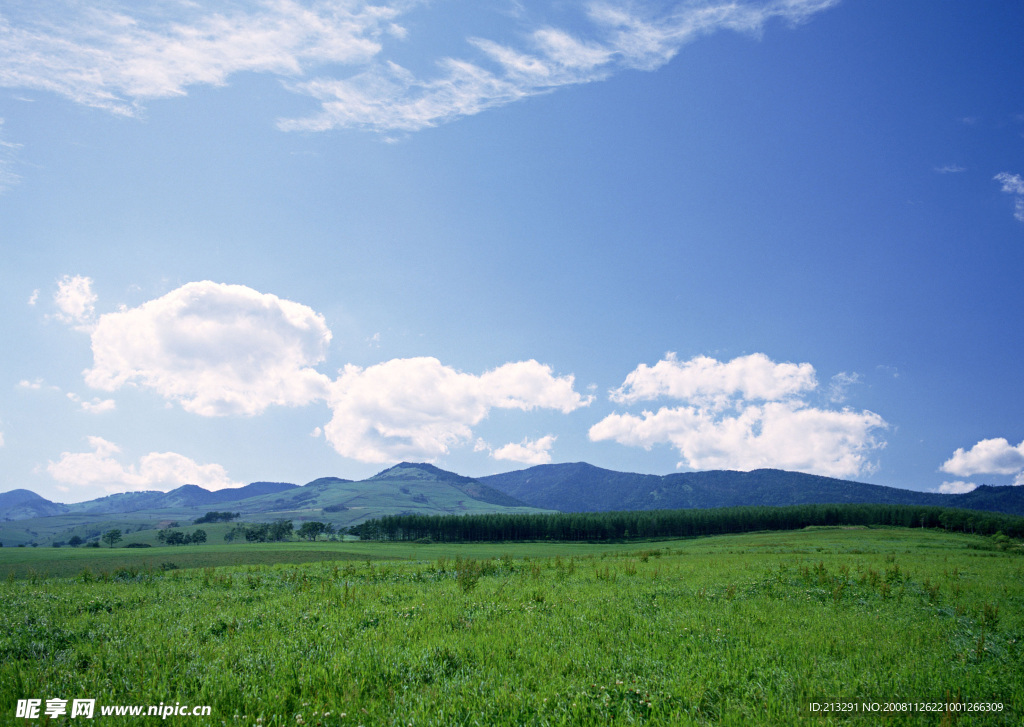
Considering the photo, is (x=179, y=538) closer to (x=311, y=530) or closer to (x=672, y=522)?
(x=311, y=530)

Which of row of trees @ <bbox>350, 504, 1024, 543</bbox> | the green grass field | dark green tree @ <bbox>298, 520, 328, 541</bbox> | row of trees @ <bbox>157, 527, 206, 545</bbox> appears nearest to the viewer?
the green grass field

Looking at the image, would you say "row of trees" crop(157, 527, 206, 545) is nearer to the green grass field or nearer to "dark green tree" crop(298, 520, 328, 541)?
"dark green tree" crop(298, 520, 328, 541)

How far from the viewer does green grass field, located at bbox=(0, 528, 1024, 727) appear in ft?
24.7

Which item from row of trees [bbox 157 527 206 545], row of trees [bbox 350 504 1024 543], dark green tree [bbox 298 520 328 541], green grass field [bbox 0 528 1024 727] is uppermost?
green grass field [bbox 0 528 1024 727]

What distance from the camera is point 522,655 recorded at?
31.5 ft

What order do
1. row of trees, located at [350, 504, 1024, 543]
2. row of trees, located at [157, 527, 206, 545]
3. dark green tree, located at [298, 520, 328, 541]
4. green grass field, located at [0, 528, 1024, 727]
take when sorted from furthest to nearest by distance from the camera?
dark green tree, located at [298, 520, 328, 541], row of trees, located at [157, 527, 206, 545], row of trees, located at [350, 504, 1024, 543], green grass field, located at [0, 528, 1024, 727]

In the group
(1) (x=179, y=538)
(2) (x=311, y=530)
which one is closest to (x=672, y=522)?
(2) (x=311, y=530)

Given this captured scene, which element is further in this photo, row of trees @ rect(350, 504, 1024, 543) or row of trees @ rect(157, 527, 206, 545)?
row of trees @ rect(157, 527, 206, 545)

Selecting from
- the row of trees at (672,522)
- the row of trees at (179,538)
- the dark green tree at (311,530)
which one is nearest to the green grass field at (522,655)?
the row of trees at (672,522)

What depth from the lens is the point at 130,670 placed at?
352 inches

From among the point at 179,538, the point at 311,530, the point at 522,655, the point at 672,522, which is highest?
the point at 522,655

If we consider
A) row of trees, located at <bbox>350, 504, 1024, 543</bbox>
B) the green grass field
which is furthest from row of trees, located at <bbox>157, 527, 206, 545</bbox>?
the green grass field

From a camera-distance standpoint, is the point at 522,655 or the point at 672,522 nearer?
the point at 522,655

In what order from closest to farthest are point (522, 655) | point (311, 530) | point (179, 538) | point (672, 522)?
point (522, 655) → point (672, 522) → point (179, 538) → point (311, 530)
